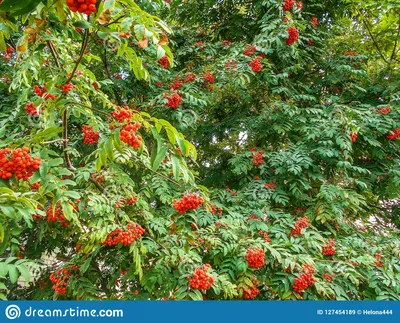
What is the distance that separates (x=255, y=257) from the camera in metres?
2.75

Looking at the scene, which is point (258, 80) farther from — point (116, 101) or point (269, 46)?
point (116, 101)

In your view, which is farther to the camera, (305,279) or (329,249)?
(329,249)

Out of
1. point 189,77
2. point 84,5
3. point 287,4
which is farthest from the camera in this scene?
point 287,4

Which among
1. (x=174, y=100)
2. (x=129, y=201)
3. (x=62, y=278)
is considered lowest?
(x=62, y=278)

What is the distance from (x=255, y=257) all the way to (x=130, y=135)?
1506 mm

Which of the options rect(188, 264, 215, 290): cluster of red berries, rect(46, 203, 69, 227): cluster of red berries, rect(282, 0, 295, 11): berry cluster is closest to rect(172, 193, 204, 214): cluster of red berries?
rect(188, 264, 215, 290): cluster of red berries

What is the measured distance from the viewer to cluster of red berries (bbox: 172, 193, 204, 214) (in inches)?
101

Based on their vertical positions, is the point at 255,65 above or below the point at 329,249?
above

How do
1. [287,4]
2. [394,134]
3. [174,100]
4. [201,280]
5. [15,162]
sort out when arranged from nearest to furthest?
[15,162] → [201,280] → [174,100] → [394,134] → [287,4]

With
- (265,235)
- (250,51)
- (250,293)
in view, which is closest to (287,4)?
(250,51)

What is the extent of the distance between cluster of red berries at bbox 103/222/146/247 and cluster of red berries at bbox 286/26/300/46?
2753 mm

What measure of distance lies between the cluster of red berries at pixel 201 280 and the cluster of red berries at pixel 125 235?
468mm

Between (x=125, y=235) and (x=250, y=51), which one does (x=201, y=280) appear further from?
(x=250, y=51)

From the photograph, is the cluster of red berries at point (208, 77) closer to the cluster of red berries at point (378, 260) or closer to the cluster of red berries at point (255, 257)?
the cluster of red berries at point (255, 257)
